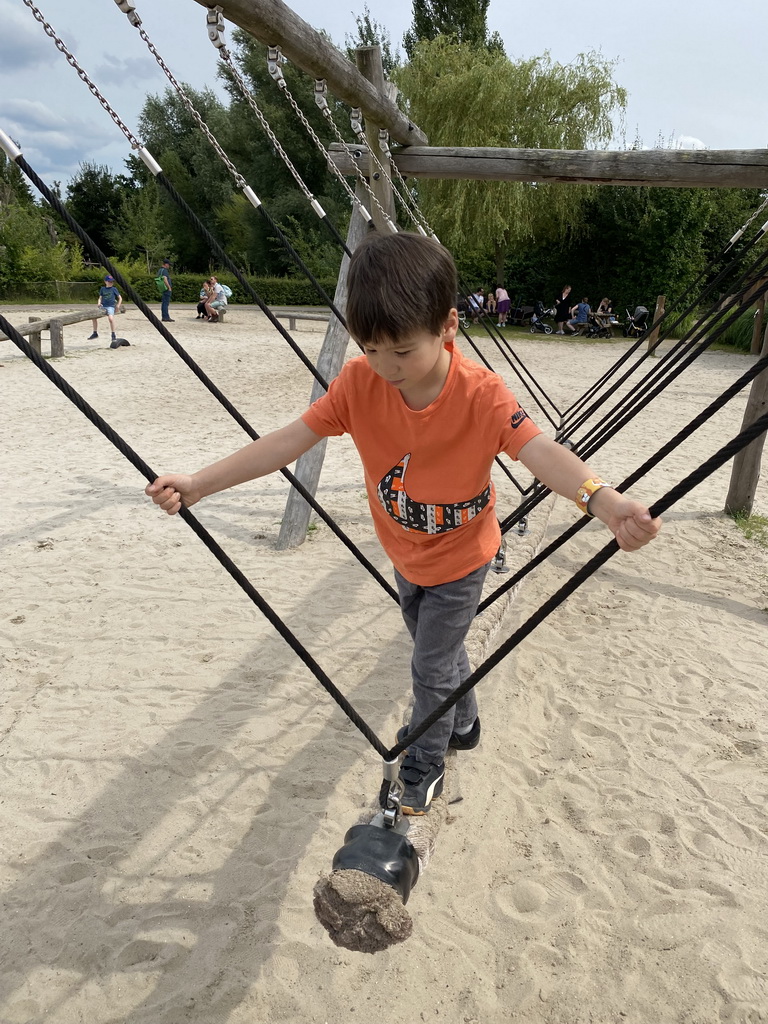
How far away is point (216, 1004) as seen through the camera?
5.39 ft

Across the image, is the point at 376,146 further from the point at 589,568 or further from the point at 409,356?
the point at 589,568

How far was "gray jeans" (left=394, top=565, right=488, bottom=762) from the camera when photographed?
5.22 ft

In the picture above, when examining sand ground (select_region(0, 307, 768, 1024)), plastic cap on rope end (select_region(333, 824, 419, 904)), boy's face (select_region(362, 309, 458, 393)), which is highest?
boy's face (select_region(362, 309, 458, 393))

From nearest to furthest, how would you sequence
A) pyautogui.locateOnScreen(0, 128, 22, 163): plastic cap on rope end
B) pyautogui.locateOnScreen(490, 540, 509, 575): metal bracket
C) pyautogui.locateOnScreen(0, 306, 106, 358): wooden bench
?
pyautogui.locateOnScreen(0, 128, 22, 163): plastic cap on rope end
pyautogui.locateOnScreen(490, 540, 509, 575): metal bracket
pyautogui.locateOnScreen(0, 306, 106, 358): wooden bench

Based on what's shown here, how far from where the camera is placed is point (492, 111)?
612 inches

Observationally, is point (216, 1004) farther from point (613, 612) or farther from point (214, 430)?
point (214, 430)

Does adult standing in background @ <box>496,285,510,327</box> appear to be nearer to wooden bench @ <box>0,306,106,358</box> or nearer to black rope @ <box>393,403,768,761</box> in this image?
wooden bench @ <box>0,306,106,358</box>

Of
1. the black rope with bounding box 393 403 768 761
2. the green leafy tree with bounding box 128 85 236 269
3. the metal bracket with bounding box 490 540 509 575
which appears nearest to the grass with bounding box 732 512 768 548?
the metal bracket with bounding box 490 540 509 575

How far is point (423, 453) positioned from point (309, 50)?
1868mm

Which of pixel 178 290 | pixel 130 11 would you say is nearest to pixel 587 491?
pixel 130 11

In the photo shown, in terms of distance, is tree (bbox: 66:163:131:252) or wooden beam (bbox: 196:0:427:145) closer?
wooden beam (bbox: 196:0:427:145)

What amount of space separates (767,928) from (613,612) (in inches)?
71.6

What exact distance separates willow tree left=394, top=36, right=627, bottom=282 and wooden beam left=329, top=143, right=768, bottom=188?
12577mm

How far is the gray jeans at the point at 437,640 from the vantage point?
5.22 feet
